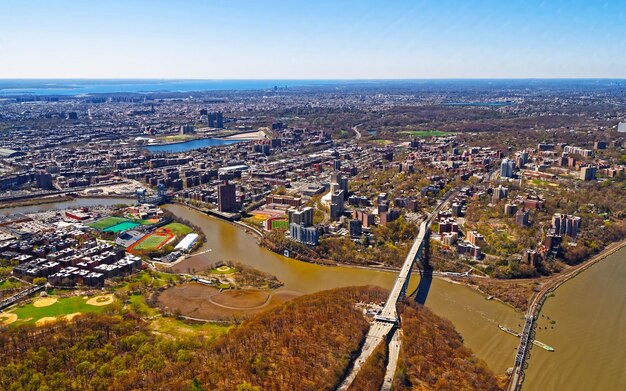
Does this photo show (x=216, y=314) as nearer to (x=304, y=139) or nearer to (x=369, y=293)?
(x=369, y=293)

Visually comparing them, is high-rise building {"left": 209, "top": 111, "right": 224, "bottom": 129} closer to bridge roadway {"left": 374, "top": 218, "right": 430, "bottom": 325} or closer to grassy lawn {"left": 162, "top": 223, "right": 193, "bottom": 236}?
grassy lawn {"left": 162, "top": 223, "right": 193, "bottom": 236}

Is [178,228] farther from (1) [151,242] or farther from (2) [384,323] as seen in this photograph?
(2) [384,323]

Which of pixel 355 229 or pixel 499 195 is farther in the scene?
pixel 499 195

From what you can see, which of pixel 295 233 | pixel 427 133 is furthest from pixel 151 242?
pixel 427 133

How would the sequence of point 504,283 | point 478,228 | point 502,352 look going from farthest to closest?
point 478,228
point 504,283
point 502,352

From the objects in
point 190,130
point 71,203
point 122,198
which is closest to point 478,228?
point 122,198

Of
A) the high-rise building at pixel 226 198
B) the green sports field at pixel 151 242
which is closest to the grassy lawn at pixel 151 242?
the green sports field at pixel 151 242
